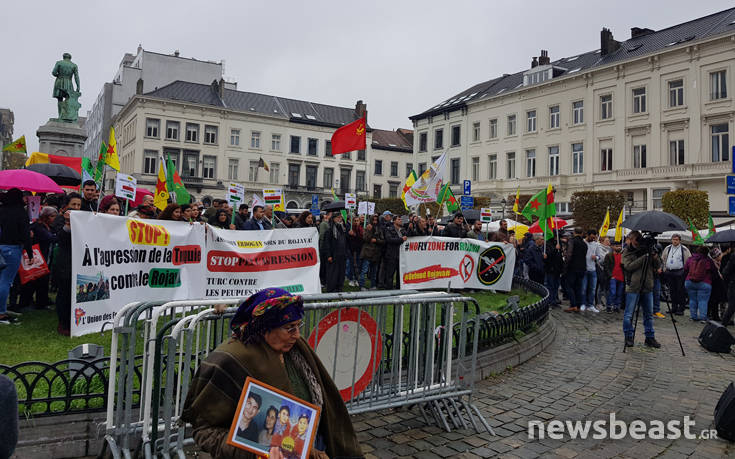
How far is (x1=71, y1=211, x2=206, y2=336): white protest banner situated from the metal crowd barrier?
5.12 ft

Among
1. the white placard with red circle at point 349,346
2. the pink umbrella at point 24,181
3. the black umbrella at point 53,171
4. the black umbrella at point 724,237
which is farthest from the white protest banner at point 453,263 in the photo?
the black umbrella at point 53,171

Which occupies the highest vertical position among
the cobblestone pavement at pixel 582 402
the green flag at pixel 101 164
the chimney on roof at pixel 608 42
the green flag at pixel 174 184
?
the chimney on roof at pixel 608 42

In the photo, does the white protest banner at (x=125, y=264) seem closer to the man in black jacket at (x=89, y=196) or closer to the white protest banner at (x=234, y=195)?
the man in black jacket at (x=89, y=196)

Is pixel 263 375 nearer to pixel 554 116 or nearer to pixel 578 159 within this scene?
pixel 578 159

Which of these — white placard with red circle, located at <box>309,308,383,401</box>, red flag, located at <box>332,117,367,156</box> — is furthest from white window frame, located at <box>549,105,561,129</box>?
white placard with red circle, located at <box>309,308,383,401</box>

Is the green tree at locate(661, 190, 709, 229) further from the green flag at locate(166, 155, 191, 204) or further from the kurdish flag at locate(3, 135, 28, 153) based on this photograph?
the kurdish flag at locate(3, 135, 28, 153)

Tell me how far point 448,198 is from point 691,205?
757 inches

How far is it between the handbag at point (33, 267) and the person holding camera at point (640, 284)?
9929 mm

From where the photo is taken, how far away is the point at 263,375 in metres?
2.41

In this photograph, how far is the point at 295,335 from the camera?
255 centimetres

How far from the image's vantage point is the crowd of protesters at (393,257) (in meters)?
7.62

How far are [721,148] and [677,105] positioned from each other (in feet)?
13.7

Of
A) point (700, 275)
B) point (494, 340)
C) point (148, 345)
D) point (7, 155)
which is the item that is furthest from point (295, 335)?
point (7, 155)

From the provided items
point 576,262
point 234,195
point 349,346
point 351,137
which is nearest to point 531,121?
point 576,262
